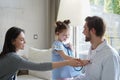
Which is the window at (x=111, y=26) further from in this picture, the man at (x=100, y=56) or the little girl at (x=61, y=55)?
the man at (x=100, y=56)

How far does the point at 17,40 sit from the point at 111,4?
172 cm

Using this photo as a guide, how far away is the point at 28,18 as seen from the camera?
388 centimetres

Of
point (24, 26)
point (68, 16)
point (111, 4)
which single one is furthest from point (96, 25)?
point (24, 26)

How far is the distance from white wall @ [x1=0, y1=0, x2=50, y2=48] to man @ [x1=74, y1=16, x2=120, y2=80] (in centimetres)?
197

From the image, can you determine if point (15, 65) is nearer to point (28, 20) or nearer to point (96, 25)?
point (96, 25)

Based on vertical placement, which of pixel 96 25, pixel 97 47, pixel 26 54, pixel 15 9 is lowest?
pixel 26 54

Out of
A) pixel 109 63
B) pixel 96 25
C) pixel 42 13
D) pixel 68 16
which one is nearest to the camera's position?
pixel 109 63

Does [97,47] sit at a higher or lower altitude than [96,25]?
lower

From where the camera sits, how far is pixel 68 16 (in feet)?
10.1

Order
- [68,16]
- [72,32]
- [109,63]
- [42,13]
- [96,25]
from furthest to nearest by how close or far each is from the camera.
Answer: [42,13]
[72,32]
[68,16]
[96,25]
[109,63]

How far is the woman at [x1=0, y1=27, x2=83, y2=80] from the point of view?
1.86 m

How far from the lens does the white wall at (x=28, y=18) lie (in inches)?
145

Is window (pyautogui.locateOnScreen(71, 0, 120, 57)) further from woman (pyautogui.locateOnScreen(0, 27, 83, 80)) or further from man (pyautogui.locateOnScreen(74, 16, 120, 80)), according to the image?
woman (pyautogui.locateOnScreen(0, 27, 83, 80))

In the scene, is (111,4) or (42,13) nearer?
(111,4)
